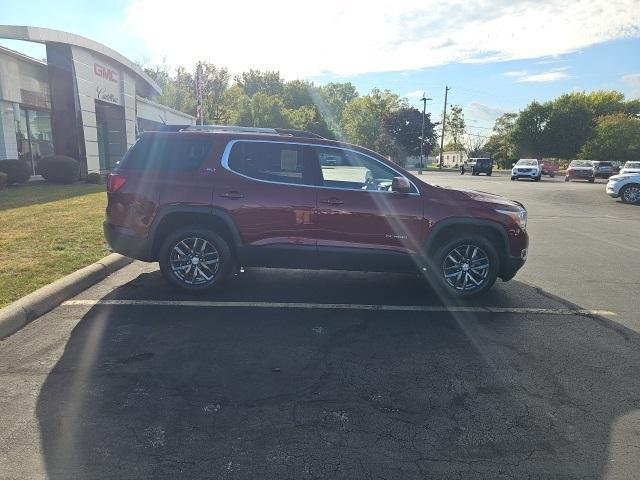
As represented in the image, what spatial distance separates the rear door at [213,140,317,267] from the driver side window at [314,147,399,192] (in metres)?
0.21

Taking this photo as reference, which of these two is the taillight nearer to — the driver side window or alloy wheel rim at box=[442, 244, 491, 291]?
the driver side window

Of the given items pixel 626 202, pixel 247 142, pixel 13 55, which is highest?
pixel 13 55

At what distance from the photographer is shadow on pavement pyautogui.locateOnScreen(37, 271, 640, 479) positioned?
9.19 feet

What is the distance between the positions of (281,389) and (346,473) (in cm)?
105

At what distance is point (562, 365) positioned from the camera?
4168 mm

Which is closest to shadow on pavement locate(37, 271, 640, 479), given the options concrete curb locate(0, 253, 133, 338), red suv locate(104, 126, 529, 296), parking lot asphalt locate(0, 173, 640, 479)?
parking lot asphalt locate(0, 173, 640, 479)

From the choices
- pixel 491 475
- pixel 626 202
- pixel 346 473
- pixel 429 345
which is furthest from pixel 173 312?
pixel 626 202

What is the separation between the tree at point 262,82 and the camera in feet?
308

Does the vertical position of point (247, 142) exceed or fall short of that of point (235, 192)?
it exceeds it

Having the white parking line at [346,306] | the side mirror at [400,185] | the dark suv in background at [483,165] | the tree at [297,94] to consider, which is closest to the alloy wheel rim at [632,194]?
the white parking line at [346,306]

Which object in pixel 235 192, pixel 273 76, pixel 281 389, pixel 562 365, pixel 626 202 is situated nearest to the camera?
pixel 281 389

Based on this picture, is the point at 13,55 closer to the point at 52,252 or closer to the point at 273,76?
the point at 52,252

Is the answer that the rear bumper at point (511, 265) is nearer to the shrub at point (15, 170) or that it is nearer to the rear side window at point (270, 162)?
the rear side window at point (270, 162)

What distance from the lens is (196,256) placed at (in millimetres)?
5875
